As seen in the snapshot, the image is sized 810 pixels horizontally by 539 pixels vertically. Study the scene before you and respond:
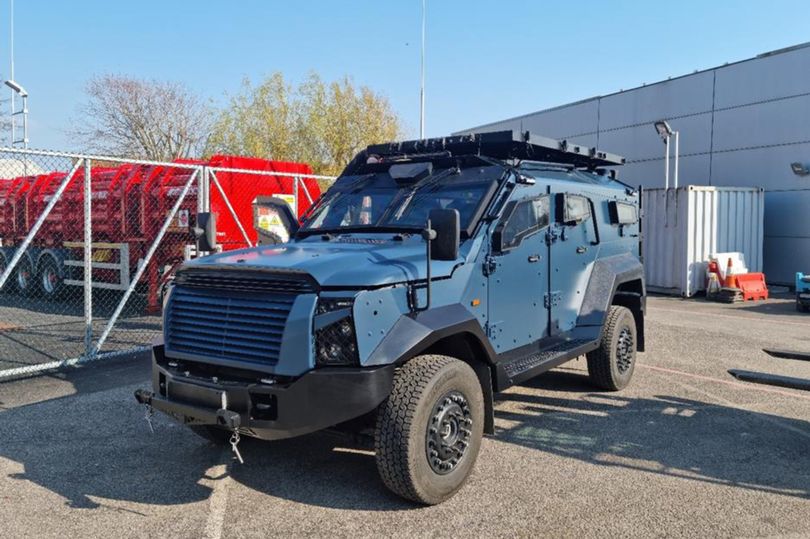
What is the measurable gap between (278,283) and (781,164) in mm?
17649

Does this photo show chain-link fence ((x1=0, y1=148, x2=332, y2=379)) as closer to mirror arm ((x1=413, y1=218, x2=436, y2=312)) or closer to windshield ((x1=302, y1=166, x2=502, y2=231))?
windshield ((x1=302, y1=166, x2=502, y2=231))

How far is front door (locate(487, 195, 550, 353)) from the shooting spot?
16.2 feet

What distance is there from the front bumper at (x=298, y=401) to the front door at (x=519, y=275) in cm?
145

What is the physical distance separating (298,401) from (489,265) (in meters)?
1.89

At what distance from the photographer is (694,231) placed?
15.7 m

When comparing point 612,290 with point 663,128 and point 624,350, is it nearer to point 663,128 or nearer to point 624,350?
point 624,350

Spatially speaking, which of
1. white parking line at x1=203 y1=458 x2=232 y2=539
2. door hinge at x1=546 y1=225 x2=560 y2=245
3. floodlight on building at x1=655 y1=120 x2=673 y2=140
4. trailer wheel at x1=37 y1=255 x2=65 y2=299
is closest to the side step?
door hinge at x1=546 y1=225 x2=560 y2=245

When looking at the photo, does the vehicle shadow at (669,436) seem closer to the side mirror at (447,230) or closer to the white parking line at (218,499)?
the side mirror at (447,230)

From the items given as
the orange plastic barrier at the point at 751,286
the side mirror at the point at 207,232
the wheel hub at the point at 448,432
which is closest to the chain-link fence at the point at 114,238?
the side mirror at the point at 207,232

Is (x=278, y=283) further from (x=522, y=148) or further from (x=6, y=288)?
(x=6, y=288)

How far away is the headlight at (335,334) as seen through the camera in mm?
3719

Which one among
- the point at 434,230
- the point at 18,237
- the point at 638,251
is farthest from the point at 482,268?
the point at 18,237

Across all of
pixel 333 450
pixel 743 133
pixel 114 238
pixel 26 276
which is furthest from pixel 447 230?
pixel 743 133

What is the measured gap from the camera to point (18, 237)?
1596 cm
